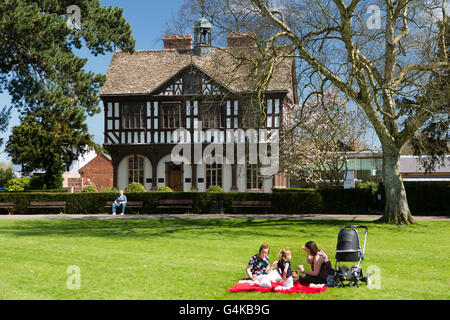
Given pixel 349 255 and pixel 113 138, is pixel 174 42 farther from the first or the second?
pixel 349 255

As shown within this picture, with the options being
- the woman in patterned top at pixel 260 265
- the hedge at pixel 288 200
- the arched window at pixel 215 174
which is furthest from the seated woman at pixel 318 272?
the arched window at pixel 215 174

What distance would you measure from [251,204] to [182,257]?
15.3m

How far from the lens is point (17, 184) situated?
31203mm

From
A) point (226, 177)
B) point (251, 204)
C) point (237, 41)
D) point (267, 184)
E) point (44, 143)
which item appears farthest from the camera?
point (226, 177)

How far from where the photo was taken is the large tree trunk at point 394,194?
20312mm

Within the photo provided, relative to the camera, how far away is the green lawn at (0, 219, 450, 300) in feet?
26.5

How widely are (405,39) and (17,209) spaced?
21.3 metres

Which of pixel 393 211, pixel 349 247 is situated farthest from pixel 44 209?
pixel 349 247

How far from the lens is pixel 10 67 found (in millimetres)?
26969

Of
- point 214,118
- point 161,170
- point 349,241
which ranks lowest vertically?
point 349,241

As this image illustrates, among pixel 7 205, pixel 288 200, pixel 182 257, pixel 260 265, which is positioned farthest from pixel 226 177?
pixel 260 265

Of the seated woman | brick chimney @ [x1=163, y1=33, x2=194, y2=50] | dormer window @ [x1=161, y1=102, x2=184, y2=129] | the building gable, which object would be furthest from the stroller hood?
brick chimney @ [x1=163, y1=33, x2=194, y2=50]

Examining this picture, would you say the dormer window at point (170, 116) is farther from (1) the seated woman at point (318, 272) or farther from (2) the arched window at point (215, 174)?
(1) the seated woman at point (318, 272)

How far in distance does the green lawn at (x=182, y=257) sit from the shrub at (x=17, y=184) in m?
10.9
